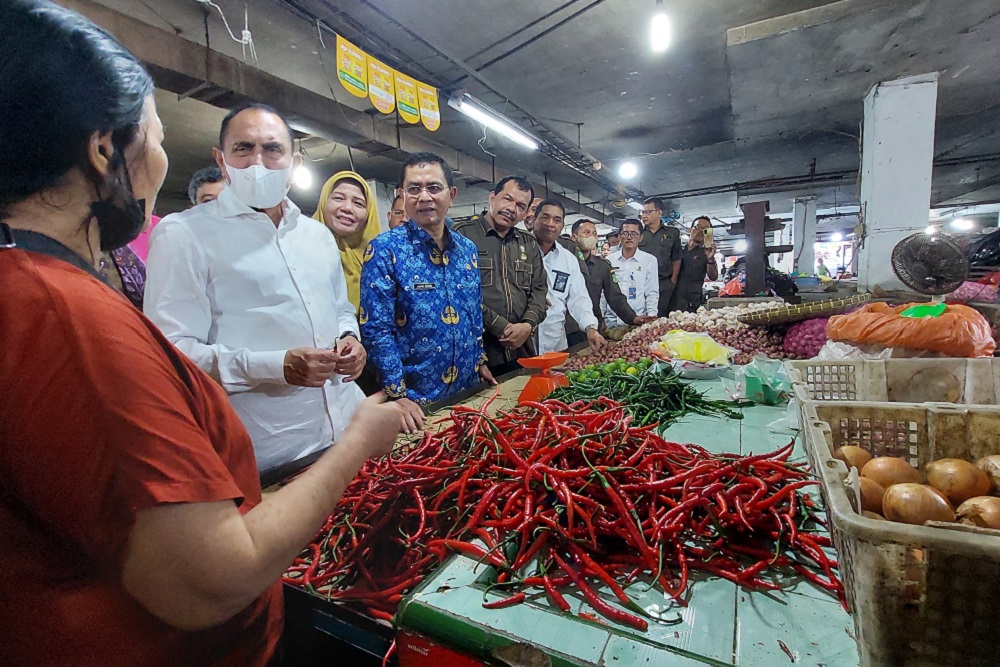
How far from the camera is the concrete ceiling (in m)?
4.49

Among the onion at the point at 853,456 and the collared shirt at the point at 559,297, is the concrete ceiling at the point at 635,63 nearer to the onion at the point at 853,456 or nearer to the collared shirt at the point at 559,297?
the collared shirt at the point at 559,297

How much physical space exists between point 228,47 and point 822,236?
35225 mm

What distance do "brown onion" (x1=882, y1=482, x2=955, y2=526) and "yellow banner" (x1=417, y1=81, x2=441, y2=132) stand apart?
5.82 metres

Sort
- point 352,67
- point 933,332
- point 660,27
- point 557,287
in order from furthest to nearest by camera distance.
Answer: point 557,287 < point 352,67 < point 660,27 < point 933,332

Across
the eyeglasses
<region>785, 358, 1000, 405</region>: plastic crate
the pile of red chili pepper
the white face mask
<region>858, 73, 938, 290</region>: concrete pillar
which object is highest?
<region>858, 73, 938, 290</region>: concrete pillar

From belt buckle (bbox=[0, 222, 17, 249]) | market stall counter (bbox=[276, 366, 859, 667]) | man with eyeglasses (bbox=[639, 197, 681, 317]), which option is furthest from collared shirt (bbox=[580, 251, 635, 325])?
belt buckle (bbox=[0, 222, 17, 249])

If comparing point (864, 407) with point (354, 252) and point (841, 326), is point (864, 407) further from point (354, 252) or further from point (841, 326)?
point (354, 252)

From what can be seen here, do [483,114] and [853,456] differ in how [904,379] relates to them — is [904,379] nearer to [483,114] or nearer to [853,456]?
[853,456]

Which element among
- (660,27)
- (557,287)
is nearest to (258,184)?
(557,287)

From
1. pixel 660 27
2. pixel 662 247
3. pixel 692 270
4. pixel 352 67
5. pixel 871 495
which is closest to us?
pixel 871 495

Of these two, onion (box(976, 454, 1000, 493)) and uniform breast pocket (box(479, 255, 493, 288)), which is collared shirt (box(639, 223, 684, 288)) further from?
onion (box(976, 454, 1000, 493))

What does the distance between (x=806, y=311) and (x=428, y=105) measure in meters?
4.94

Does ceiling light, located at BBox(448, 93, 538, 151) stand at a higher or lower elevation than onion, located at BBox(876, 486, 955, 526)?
higher

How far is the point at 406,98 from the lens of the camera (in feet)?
17.6
